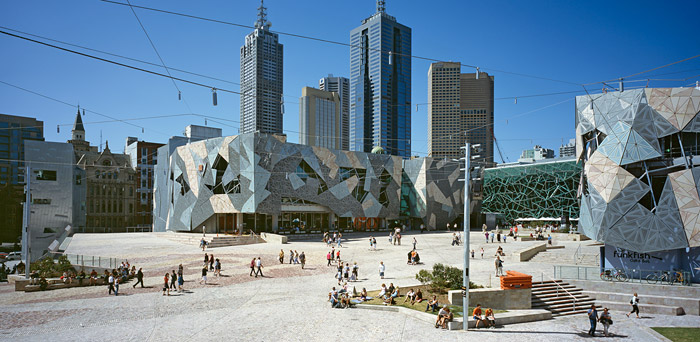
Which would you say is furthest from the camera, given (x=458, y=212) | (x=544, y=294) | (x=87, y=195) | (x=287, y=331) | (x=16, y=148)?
(x=16, y=148)

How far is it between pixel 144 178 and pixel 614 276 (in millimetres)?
86866

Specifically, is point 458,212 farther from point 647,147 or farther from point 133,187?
point 133,187

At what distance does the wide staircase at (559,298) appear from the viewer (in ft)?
73.2

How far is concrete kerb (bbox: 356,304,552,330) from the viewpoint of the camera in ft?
58.6

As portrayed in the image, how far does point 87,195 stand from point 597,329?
8459 cm

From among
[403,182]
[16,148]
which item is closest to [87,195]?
[16,148]

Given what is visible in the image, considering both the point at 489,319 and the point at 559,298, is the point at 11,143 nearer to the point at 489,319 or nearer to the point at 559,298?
the point at 489,319

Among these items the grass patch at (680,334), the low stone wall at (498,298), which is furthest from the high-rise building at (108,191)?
the grass patch at (680,334)

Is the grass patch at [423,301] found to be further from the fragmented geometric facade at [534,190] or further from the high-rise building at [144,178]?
the high-rise building at [144,178]

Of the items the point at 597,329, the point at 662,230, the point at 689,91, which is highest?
the point at 689,91

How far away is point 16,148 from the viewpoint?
305 ft

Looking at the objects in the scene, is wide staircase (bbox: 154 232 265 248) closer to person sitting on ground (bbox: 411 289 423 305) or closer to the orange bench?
person sitting on ground (bbox: 411 289 423 305)

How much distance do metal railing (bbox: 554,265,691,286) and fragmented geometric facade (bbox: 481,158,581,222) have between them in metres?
44.3

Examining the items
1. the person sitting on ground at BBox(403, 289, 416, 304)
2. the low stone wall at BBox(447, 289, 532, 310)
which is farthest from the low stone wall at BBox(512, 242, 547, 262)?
the person sitting on ground at BBox(403, 289, 416, 304)
